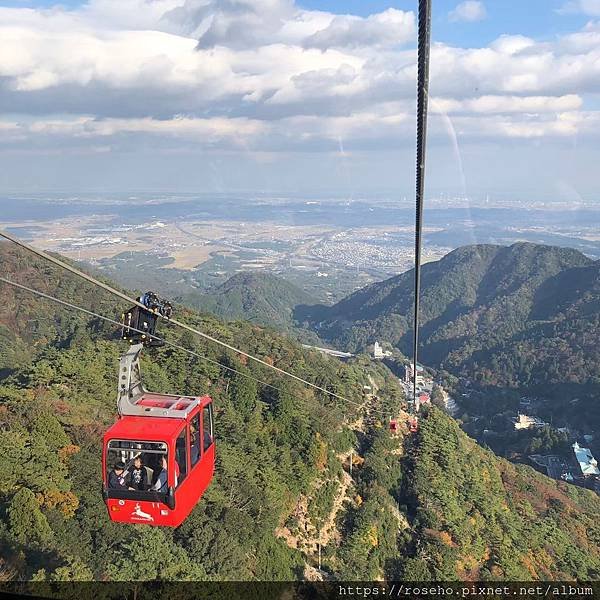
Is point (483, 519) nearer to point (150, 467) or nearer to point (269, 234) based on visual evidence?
point (150, 467)

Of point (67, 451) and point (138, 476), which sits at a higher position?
point (138, 476)

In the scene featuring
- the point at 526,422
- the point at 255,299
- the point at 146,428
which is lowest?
the point at 526,422

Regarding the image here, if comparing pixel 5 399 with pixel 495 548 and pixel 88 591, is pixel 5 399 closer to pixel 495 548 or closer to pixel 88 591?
pixel 88 591

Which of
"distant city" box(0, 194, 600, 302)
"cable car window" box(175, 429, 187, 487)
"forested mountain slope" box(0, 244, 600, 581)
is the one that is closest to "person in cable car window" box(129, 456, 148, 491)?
"cable car window" box(175, 429, 187, 487)

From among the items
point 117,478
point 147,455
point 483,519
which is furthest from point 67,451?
point 483,519

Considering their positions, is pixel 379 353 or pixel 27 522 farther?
pixel 379 353

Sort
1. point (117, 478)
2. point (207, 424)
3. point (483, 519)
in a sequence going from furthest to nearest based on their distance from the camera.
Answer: point (483, 519)
point (207, 424)
point (117, 478)
